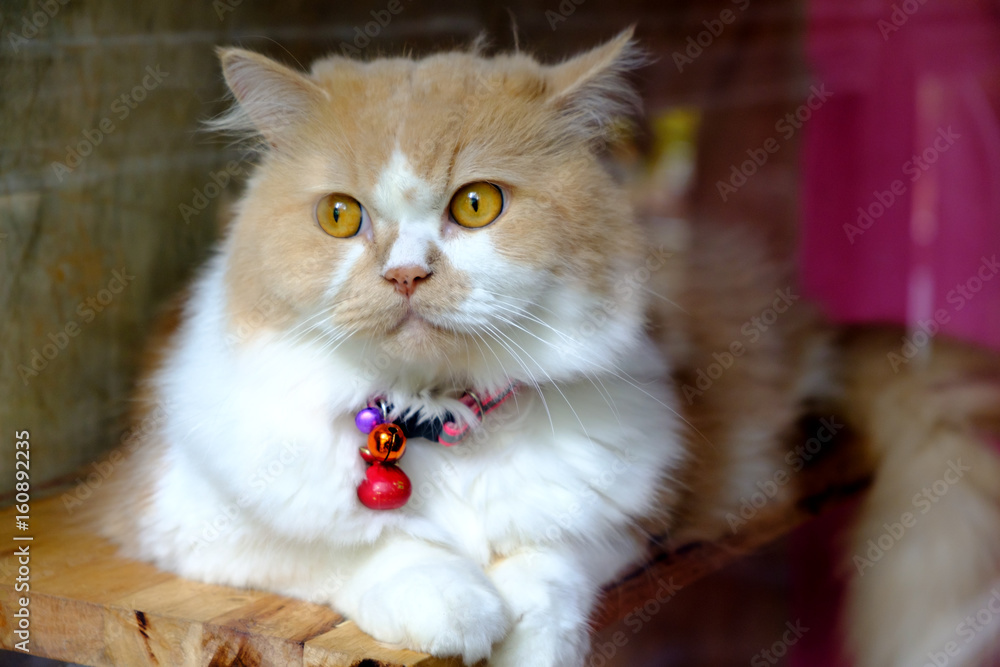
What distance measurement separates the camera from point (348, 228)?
1.11 m

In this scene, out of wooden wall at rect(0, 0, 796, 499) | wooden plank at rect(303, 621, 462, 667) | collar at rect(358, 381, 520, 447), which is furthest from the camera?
wooden wall at rect(0, 0, 796, 499)

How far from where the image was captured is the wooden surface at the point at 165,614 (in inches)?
38.5

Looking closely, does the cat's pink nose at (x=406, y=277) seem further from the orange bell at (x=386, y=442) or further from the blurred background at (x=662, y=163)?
the blurred background at (x=662, y=163)

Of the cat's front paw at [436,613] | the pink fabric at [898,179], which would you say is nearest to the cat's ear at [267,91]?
the cat's front paw at [436,613]

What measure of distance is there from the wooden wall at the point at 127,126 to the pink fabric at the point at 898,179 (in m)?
0.14

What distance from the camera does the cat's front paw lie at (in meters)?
0.93

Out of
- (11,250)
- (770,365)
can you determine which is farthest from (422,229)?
(770,365)

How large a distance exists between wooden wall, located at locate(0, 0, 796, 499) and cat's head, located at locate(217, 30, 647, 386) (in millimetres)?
350

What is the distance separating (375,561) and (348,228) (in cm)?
47

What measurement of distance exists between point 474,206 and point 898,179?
1.50m

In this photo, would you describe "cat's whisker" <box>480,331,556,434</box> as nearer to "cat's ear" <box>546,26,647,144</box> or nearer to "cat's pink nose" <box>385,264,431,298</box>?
"cat's pink nose" <box>385,264,431,298</box>

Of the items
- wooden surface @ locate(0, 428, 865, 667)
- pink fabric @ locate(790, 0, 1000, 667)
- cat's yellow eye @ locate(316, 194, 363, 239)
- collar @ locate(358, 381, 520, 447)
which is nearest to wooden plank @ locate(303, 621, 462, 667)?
wooden surface @ locate(0, 428, 865, 667)

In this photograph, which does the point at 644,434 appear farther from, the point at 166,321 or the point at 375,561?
the point at 166,321

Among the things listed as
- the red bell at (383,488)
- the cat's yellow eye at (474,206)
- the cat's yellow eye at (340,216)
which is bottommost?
the red bell at (383,488)
